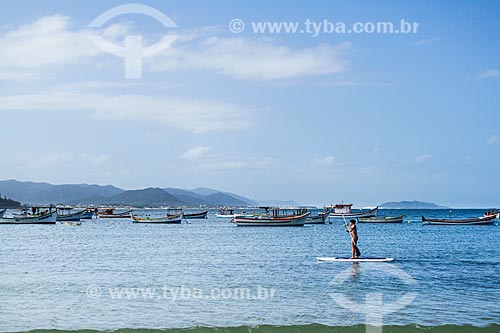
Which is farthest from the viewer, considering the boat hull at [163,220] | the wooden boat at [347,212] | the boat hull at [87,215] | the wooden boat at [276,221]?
the boat hull at [87,215]

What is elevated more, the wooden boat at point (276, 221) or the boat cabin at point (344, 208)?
the boat cabin at point (344, 208)

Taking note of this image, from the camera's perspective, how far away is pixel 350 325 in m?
Answer: 17.1

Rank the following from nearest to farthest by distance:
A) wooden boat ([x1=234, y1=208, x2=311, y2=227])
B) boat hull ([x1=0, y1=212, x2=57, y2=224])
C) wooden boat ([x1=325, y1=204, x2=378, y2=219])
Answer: wooden boat ([x1=234, y1=208, x2=311, y2=227])
boat hull ([x1=0, y1=212, x2=57, y2=224])
wooden boat ([x1=325, y1=204, x2=378, y2=219])

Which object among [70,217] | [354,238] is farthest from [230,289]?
[70,217]

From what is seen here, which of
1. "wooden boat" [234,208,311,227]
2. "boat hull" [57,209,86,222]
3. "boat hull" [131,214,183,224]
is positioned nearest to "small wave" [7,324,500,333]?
"wooden boat" [234,208,311,227]

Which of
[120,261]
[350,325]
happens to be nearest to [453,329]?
[350,325]

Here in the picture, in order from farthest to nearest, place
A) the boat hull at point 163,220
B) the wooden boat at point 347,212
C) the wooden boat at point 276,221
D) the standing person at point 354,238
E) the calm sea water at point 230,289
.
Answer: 1. the wooden boat at point 347,212
2. the boat hull at point 163,220
3. the wooden boat at point 276,221
4. the standing person at point 354,238
5. the calm sea water at point 230,289

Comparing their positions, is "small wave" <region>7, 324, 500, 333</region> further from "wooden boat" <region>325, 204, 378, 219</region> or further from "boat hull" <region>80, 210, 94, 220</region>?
"boat hull" <region>80, 210, 94, 220</region>

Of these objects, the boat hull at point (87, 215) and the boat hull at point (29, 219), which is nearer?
the boat hull at point (29, 219)

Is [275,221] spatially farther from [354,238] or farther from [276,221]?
[354,238]

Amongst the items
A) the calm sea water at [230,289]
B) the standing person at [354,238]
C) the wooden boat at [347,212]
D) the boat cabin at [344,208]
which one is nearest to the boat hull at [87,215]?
the wooden boat at [347,212]

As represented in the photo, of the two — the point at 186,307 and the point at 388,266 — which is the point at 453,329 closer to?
the point at 186,307

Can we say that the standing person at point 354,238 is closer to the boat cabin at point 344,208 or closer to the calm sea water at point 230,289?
the calm sea water at point 230,289

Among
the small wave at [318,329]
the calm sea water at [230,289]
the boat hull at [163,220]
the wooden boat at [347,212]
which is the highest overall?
the wooden boat at [347,212]
